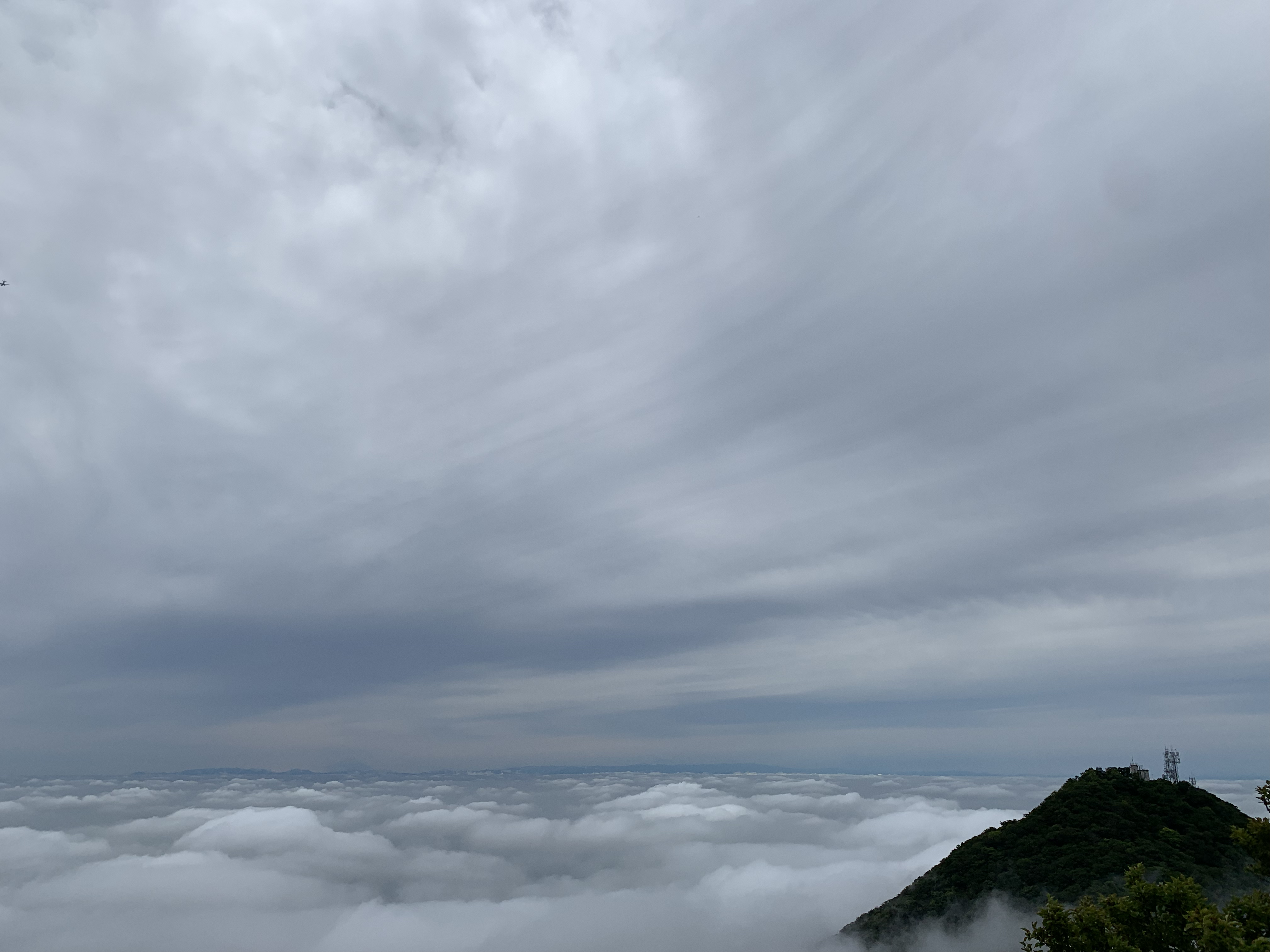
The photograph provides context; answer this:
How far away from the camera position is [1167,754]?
11894 centimetres

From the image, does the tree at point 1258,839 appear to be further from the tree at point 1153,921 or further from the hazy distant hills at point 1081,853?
the hazy distant hills at point 1081,853

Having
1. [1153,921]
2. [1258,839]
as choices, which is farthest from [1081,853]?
[1153,921]

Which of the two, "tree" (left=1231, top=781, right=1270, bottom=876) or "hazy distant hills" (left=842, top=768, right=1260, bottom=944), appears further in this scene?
"hazy distant hills" (left=842, top=768, right=1260, bottom=944)

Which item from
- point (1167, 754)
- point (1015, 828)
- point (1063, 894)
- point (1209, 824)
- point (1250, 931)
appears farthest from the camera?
point (1167, 754)

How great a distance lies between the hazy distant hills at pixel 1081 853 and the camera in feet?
299

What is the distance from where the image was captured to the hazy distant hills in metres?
91.2

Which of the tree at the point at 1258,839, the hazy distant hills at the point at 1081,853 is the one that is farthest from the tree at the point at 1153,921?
the hazy distant hills at the point at 1081,853

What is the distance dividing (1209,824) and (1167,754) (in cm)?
2034

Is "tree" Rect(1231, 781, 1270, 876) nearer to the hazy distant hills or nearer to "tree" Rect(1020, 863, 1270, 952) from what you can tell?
"tree" Rect(1020, 863, 1270, 952)

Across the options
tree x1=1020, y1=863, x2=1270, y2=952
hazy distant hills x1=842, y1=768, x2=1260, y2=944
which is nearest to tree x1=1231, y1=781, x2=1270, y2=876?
tree x1=1020, y1=863, x2=1270, y2=952

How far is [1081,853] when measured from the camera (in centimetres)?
9688

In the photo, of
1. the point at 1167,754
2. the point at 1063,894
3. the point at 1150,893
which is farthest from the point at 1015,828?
the point at 1150,893

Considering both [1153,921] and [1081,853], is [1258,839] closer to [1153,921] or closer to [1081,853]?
[1153,921]

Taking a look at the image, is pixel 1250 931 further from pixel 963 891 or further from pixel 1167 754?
pixel 1167 754
